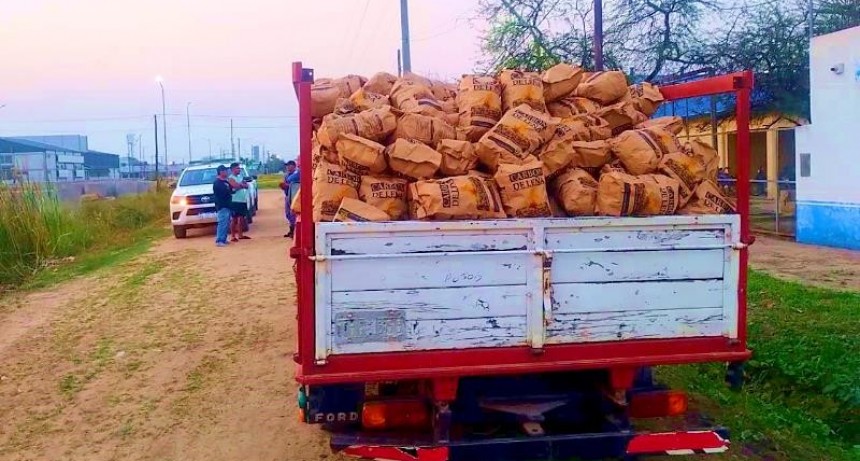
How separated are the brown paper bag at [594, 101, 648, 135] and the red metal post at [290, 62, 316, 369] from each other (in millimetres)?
2068

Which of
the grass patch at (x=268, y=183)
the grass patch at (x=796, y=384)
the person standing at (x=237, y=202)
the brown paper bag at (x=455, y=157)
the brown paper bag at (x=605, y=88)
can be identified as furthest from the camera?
the grass patch at (x=268, y=183)

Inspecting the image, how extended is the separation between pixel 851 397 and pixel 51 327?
8.20m

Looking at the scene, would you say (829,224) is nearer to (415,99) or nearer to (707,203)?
(707,203)

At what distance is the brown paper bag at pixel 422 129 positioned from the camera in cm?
496

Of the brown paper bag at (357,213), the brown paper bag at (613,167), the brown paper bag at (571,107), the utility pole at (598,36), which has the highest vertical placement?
the utility pole at (598,36)

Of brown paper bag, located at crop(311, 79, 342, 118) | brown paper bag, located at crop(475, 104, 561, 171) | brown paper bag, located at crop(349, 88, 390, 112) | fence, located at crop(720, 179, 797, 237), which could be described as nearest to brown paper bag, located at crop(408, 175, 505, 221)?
brown paper bag, located at crop(475, 104, 561, 171)

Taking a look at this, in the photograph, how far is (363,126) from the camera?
193 inches

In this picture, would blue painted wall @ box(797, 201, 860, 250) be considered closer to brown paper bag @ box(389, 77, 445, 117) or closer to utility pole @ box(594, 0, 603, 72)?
utility pole @ box(594, 0, 603, 72)

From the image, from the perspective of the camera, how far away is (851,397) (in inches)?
257

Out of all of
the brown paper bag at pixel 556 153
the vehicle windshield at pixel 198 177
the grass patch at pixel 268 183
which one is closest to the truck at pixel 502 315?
the brown paper bag at pixel 556 153

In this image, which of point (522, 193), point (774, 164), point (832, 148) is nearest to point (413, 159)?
point (522, 193)

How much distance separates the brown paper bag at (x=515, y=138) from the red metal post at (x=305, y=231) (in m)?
1.02

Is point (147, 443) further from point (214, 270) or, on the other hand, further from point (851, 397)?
point (214, 270)

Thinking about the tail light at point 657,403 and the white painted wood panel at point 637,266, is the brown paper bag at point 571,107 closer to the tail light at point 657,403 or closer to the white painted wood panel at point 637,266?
the white painted wood panel at point 637,266
